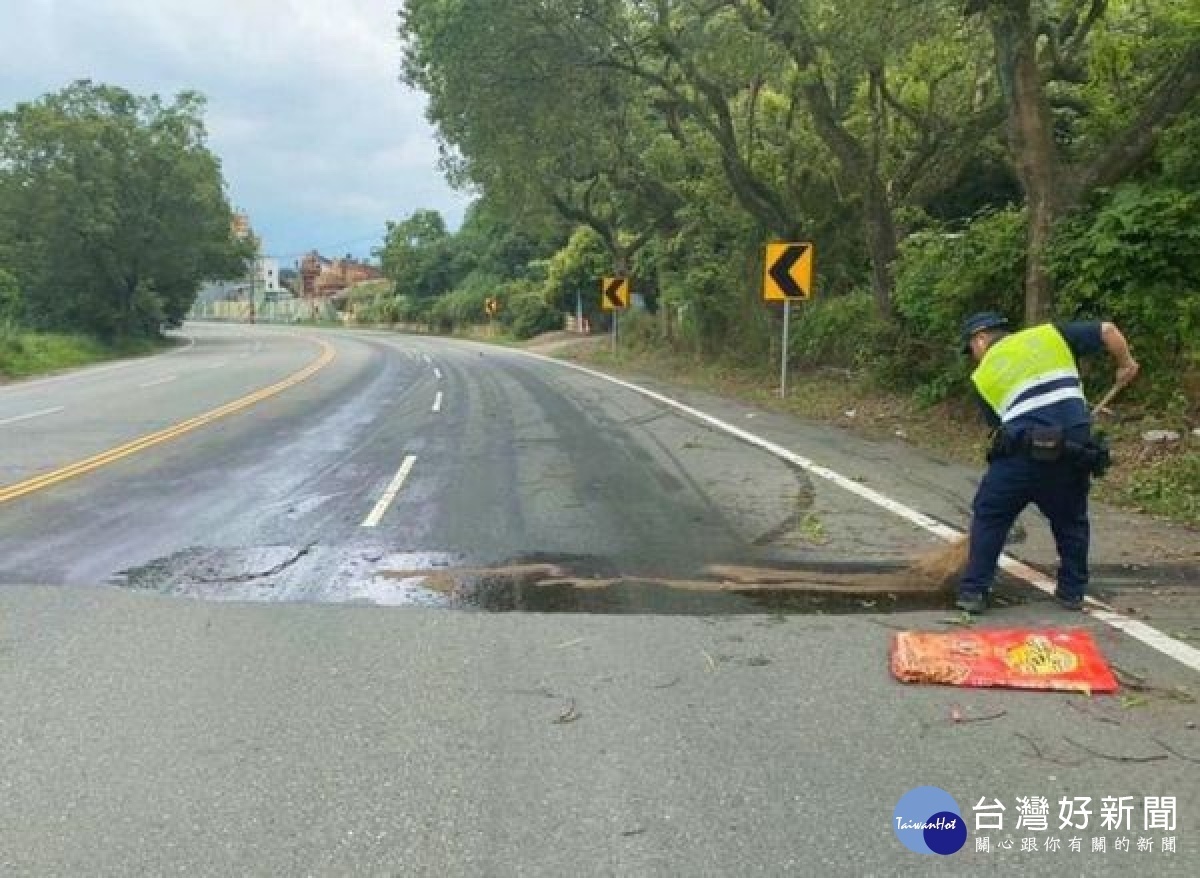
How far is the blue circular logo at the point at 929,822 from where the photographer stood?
339cm

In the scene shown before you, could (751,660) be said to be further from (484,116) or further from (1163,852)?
(484,116)

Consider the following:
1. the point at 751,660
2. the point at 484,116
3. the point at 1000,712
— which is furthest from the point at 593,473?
the point at 484,116

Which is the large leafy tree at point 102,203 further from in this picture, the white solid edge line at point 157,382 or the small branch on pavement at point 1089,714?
the small branch on pavement at point 1089,714

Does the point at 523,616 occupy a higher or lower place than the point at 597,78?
lower

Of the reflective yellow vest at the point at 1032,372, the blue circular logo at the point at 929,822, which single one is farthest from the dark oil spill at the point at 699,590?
the blue circular logo at the point at 929,822

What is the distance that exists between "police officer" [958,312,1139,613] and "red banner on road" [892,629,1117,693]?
665 millimetres

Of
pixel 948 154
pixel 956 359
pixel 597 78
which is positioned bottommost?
pixel 956 359

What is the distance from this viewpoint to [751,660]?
5.00 meters

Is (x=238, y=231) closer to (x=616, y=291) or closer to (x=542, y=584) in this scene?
(x=616, y=291)

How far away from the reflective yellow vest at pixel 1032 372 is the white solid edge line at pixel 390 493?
15.5ft

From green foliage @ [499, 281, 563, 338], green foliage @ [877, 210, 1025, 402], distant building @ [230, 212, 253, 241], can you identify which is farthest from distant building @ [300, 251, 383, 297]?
green foliage @ [877, 210, 1025, 402]

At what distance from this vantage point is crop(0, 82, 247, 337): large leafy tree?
4359 cm

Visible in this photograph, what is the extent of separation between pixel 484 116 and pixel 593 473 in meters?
10.6

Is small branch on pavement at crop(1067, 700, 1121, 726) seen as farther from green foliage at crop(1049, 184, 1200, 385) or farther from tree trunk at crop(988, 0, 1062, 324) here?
tree trunk at crop(988, 0, 1062, 324)
